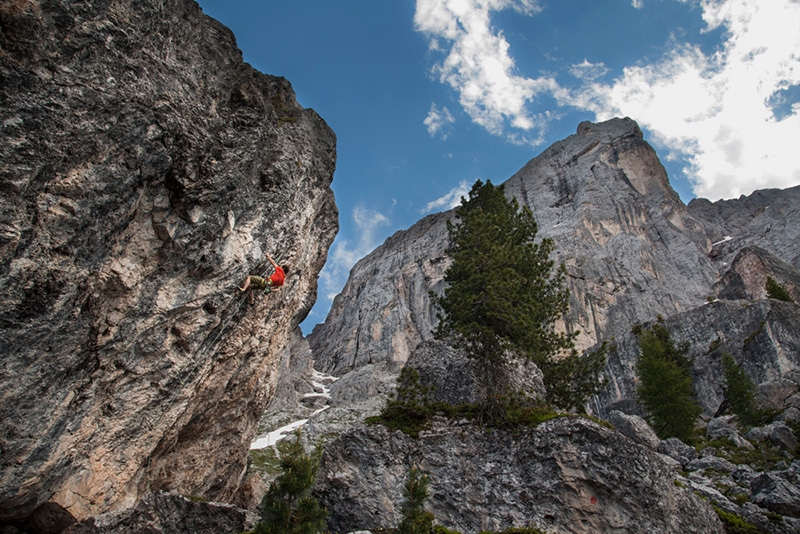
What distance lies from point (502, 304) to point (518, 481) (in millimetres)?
6665

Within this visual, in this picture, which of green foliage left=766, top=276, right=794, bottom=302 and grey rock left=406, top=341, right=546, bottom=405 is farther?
green foliage left=766, top=276, right=794, bottom=302

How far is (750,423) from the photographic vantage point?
32188 millimetres

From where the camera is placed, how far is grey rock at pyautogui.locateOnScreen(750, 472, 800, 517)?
12602 mm

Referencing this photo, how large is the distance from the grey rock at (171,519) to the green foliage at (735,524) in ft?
43.1

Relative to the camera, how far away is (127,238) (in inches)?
418

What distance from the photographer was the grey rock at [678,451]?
2312 centimetres

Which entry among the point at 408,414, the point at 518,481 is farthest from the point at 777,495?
the point at 408,414

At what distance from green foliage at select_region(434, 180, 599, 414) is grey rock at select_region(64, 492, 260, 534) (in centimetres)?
807

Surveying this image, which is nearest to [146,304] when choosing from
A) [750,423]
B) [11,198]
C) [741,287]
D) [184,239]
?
[184,239]

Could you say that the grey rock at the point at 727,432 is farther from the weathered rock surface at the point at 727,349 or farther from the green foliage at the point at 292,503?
the green foliage at the point at 292,503

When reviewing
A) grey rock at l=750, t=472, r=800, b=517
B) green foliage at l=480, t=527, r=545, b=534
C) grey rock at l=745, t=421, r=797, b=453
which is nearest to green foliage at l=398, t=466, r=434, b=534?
green foliage at l=480, t=527, r=545, b=534

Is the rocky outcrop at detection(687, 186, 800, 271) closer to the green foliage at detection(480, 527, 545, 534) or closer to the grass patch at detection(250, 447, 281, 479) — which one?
the grass patch at detection(250, 447, 281, 479)

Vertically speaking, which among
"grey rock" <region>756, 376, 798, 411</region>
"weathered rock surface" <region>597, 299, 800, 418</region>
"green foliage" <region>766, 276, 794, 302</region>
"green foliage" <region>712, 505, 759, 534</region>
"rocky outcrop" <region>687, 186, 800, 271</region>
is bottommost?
"green foliage" <region>712, 505, 759, 534</region>

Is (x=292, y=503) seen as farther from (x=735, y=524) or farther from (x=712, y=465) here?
(x=712, y=465)
